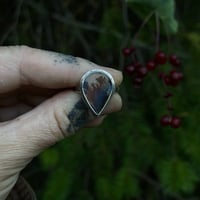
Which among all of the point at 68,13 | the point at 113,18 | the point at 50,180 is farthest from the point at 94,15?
the point at 50,180

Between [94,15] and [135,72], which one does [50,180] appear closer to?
[135,72]

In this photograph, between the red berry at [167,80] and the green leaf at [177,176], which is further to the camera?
the green leaf at [177,176]

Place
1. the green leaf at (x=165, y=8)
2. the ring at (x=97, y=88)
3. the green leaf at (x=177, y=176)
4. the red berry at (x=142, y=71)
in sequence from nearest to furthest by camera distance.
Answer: the ring at (x=97, y=88)
the green leaf at (x=165, y=8)
the red berry at (x=142, y=71)
the green leaf at (x=177, y=176)

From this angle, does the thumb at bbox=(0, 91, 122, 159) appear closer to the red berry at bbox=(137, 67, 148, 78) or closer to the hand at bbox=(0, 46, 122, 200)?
the hand at bbox=(0, 46, 122, 200)

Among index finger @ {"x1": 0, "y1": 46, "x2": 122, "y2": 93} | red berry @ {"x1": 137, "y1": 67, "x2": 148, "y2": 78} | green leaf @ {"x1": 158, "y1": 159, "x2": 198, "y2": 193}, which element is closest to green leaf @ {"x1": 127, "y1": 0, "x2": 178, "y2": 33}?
red berry @ {"x1": 137, "y1": 67, "x2": 148, "y2": 78}

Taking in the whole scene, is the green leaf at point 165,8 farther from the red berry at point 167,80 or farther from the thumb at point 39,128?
the thumb at point 39,128

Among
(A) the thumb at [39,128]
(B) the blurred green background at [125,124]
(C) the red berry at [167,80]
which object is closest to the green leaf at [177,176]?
(B) the blurred green background at [125,124]

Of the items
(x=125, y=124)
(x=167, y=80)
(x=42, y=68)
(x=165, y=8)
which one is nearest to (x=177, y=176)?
(x=125, y=124)

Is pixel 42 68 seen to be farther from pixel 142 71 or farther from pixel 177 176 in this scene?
pixel 177 176
